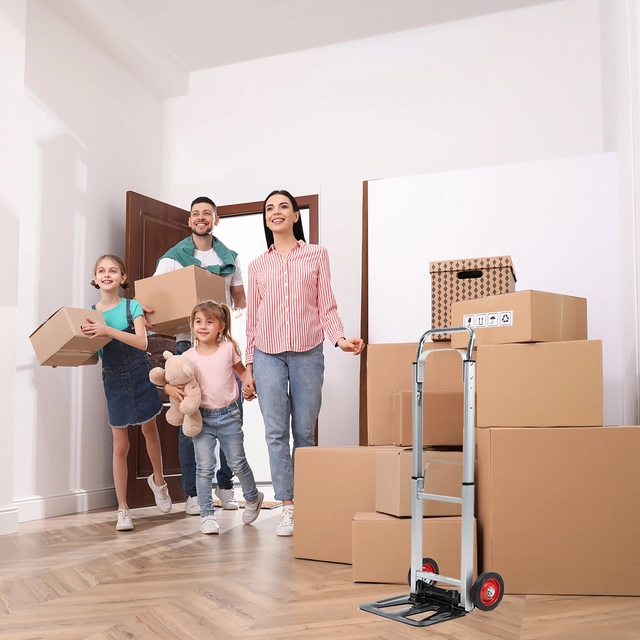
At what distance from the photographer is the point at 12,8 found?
3.17m

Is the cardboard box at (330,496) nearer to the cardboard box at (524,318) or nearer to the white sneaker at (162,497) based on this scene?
the cardboard box at (524,318)

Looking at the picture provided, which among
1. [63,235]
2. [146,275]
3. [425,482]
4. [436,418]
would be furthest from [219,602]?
[146,275]

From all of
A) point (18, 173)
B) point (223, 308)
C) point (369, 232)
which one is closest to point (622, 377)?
point (369, 232)

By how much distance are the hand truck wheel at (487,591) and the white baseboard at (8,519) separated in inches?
86.2

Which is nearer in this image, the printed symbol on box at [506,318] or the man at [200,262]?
the printed symbol on box at [506,318]

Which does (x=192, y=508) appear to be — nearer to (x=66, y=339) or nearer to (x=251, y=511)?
(x=251, y=511)

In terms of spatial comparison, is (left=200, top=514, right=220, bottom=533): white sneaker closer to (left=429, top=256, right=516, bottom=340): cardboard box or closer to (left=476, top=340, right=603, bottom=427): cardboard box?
(left=429, top=256, right=516, bottom=340): cardboard box

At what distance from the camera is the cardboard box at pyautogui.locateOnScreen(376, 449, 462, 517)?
203 centimetres

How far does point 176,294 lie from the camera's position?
3.17 metres

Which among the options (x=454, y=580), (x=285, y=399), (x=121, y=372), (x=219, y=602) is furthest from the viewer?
(x=121, y=372)

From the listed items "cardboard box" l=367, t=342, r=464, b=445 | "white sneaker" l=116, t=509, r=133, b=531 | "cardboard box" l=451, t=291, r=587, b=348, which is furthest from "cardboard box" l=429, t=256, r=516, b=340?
"white sneaker" l=116, t=509, r=133, b=531

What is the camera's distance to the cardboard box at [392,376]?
8.14ft

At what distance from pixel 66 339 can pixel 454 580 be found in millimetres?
1866

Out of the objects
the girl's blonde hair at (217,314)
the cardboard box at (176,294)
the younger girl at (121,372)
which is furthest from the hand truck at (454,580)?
the younger girl at (121,372)
